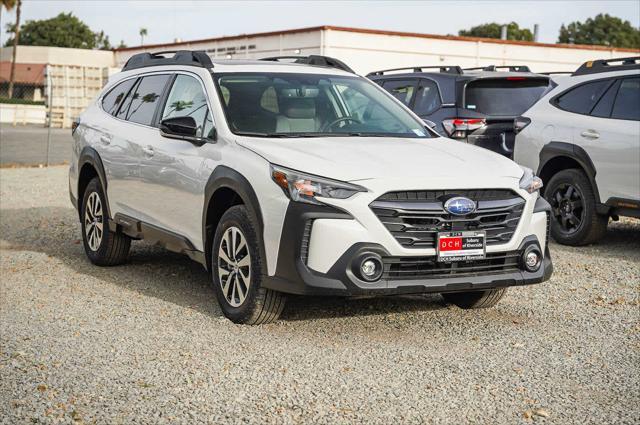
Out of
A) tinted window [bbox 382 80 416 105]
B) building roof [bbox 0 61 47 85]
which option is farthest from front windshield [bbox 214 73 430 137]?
building roof [bbox 0 61 47 85]

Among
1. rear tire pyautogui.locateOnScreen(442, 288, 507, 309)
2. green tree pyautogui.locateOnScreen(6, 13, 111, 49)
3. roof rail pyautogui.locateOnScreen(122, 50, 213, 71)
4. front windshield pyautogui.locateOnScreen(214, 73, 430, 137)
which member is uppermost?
green tree pyautogui.locateOnScreen(6, 13, 111, 49)

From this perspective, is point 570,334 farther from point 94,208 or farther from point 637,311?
point 94,208

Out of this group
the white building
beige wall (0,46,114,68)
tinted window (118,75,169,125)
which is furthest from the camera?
beige wall (0,46,114,68)

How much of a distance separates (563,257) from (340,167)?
4282mm

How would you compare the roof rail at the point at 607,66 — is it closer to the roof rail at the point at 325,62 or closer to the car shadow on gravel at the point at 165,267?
the car shadow on gravel at the point at 165,267

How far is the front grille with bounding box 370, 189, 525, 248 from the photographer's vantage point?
6012mm

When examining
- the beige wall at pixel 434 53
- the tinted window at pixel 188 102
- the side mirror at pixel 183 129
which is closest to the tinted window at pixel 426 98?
the tinted window at pixel 188 102

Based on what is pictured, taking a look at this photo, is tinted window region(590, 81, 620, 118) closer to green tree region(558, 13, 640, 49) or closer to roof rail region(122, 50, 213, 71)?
roof rail region(122, 50, 213, 71)

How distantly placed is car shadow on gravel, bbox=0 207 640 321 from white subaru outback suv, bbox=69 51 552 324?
1.39 feet

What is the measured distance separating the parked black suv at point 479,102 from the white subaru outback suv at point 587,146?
2.65ft

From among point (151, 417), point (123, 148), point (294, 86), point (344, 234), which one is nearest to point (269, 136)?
point (294, 86)

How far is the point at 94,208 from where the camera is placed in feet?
30.3

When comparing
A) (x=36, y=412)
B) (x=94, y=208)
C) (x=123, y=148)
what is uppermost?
(x=123, y=148)

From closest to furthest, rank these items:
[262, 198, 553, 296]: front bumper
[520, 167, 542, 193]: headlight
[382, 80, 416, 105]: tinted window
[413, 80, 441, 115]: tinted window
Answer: [262, 198, 553, 296]: front bumper
[520, 167, 542, 193]: headlight
[413, 80, 441, 115]: tinted window
[382, 80, 416, 105]: tinted window
